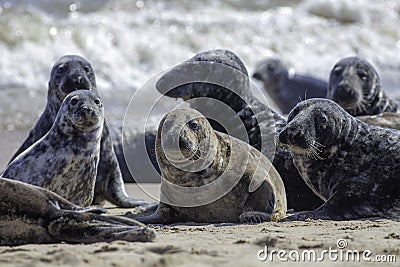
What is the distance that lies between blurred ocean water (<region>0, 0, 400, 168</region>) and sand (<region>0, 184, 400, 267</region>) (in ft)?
25.1

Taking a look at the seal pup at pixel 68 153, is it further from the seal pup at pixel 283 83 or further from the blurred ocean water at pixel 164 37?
the seal pup at pixel 283 83

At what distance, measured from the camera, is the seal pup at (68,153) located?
6.60m

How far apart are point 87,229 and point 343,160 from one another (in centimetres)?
221

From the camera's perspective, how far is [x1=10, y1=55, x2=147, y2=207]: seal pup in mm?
8023

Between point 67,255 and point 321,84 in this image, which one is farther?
point 321,84

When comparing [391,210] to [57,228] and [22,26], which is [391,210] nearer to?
[57,228]

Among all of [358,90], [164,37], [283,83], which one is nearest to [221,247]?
[358,90]

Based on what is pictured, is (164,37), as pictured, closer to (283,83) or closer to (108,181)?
(283,83)

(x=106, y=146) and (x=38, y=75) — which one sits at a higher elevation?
(x=38, y=75)

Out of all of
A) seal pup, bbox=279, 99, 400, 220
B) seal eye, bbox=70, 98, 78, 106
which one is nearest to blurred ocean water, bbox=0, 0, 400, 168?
A: seal eye, bbox=70, 98, 78, 106

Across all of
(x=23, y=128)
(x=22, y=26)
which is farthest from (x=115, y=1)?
(x=23, y=128)

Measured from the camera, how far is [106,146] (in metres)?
8.12

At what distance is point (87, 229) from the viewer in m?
4.80

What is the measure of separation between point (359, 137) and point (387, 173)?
325mm
